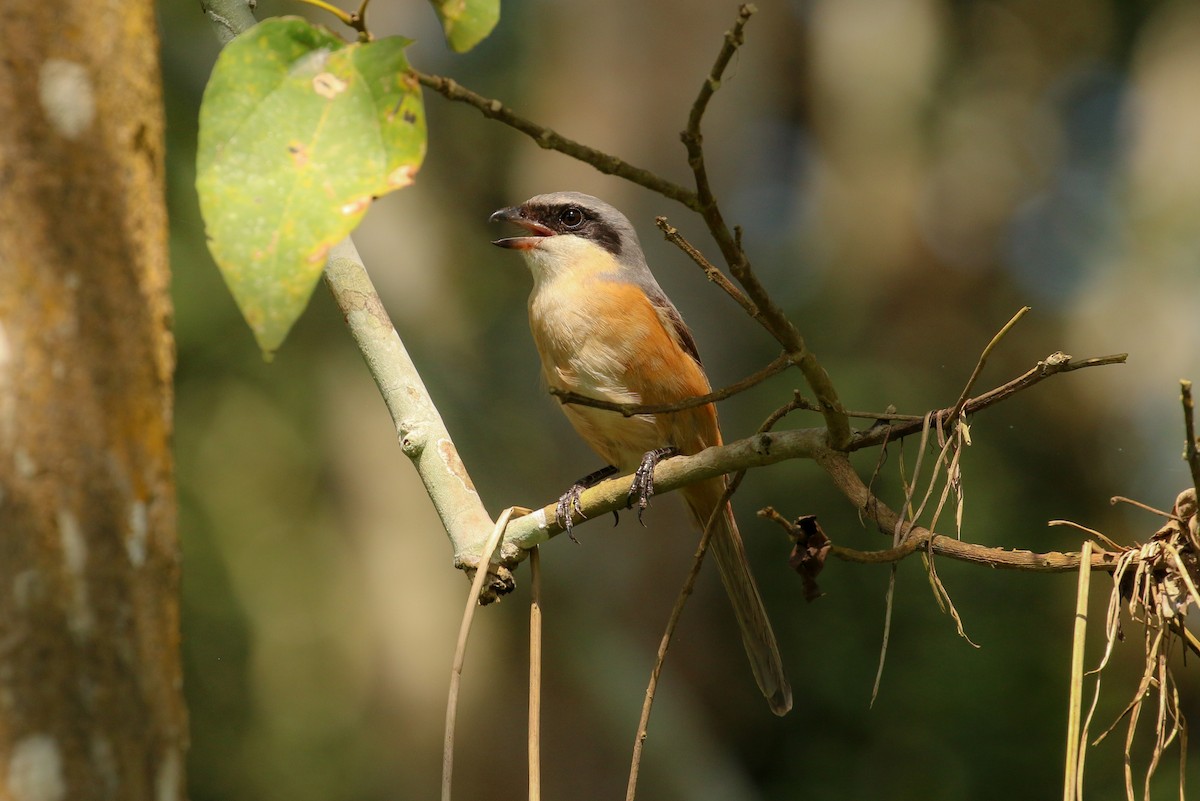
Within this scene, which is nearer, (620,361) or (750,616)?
(750,616)

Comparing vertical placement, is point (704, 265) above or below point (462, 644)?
above

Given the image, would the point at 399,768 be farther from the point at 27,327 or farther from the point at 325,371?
the point at 27,327

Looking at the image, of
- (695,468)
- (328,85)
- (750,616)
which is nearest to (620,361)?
(750,616)

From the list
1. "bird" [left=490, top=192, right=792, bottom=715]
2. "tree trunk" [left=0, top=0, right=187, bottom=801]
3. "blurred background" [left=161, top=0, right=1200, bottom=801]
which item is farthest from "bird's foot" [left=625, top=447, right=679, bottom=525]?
"blurred background" [left=161, top=0, right=1200, bottom=801]

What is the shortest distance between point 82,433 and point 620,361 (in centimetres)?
337

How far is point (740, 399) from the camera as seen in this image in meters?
11.0

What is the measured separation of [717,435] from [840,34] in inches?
408

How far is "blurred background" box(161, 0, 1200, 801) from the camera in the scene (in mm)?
9250

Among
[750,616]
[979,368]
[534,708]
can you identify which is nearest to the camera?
[979,368]

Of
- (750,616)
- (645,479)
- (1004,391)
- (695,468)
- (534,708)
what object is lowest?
(534,708)

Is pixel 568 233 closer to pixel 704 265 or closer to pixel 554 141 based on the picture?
pixel 704 265

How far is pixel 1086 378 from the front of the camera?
463 inches

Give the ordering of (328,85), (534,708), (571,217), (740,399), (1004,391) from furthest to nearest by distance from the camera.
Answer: (740,399) < (571,217) < (534,708) < (1004,391) < (328,85)

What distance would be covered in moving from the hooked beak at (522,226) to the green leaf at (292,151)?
3.24m
